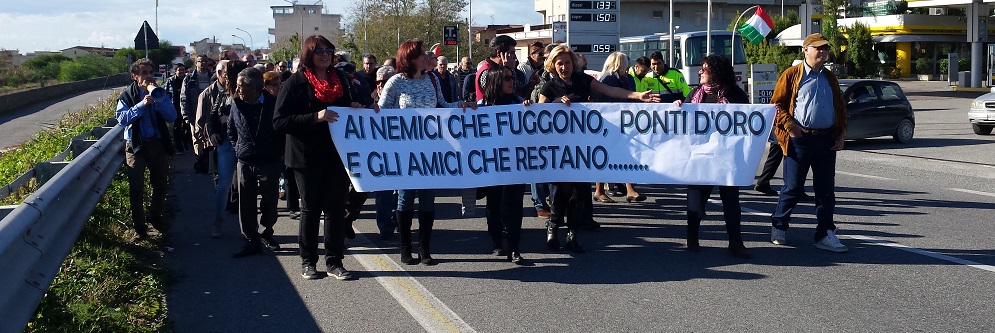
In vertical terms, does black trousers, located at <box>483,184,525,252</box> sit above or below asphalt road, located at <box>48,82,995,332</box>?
above

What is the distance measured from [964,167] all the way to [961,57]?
48702 millimetres

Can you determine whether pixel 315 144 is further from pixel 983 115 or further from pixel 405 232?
pixel 983 115

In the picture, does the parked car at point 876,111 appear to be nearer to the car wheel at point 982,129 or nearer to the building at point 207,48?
the car wheel at point 982,129

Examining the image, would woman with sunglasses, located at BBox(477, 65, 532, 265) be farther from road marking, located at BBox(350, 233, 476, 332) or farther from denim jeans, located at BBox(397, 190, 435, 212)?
road marking, located at BBox(350, 233, 476, 332)

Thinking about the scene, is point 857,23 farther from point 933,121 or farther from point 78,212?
point 78,212

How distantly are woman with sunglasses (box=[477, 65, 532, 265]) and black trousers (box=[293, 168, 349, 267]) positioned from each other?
1375mm

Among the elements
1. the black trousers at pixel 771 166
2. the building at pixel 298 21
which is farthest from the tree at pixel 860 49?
the building at pixel 298 21

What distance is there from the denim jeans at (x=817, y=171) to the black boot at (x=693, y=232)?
786mm

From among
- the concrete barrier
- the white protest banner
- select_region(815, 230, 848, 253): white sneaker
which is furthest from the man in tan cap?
the concrete barrier

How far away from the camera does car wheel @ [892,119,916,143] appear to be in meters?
20.8

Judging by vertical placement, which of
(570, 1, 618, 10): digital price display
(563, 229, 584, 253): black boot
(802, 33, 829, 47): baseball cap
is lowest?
(563, 229, 584, 253): black boot

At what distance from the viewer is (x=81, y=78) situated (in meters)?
71.8

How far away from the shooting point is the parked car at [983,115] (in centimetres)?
2222

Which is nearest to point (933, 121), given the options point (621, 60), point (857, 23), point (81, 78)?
point (621, 60)
